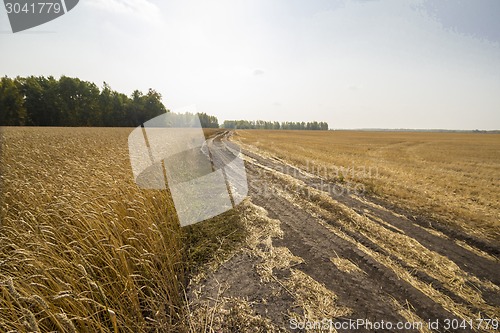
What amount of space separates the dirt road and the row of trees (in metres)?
74.8

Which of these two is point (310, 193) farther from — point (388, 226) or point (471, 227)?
point (471, 227)

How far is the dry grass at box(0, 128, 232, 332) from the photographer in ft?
7.27

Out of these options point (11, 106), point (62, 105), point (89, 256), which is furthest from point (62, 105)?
point (89, 256)

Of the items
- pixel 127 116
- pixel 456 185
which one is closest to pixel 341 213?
pixel 456 185

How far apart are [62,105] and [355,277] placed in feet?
286

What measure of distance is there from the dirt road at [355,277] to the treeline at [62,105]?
74.8m

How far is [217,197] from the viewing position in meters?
7.78

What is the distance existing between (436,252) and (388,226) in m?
1.25

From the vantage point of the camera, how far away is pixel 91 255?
250cm

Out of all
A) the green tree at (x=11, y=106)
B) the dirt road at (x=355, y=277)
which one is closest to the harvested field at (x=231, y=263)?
the dirt road at (x=355, y=277)

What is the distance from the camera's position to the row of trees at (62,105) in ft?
177

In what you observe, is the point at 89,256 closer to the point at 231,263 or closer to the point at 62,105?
the point at 231,263

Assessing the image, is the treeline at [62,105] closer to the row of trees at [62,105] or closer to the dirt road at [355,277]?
the row of trees at [62,105]

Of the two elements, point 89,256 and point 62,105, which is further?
point 62,105
